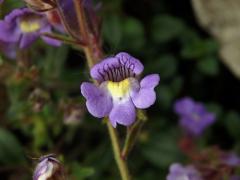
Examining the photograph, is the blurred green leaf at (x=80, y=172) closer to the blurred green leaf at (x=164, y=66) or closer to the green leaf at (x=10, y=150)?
the green leaf at (x=10, y=150)

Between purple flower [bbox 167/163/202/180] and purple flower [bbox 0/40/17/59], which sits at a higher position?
purple flower [bbox 0/40/17/59]

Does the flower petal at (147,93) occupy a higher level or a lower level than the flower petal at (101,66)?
lower

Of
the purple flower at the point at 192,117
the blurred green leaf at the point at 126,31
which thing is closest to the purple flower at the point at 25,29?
the blurred green leaf at the point at 126,31

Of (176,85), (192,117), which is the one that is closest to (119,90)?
(192,117)

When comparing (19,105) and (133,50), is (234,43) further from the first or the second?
(19,105)

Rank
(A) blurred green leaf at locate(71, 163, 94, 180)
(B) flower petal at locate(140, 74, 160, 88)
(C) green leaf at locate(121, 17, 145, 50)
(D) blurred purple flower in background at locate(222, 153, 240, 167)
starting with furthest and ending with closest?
1. (C) green leaf at locate(121, 17, 145, 50)
2. (D) blurred purple flower in background at locate(222, 153, 240, 167)
3. (A) blurred green leaf at locate(71, 163, 94, 180)
4. (B) flower petal at locate(140, 74, 160, 88)

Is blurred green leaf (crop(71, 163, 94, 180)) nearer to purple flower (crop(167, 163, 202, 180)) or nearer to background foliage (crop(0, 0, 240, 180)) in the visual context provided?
background foliage (crop(0, 0, 240, 180))

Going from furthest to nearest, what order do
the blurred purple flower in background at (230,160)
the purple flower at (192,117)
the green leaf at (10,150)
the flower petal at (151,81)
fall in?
the purple flower at (192,117)
the green leaf at (10,150)
the blurred purple flower in background at (230,160)
the flower petal at (151,81)

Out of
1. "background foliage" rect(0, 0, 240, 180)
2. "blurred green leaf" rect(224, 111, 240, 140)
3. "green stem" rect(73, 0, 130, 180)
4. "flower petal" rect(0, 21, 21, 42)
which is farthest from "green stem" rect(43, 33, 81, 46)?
"blurred green leaf" rect(224, 111, 240, 140)
